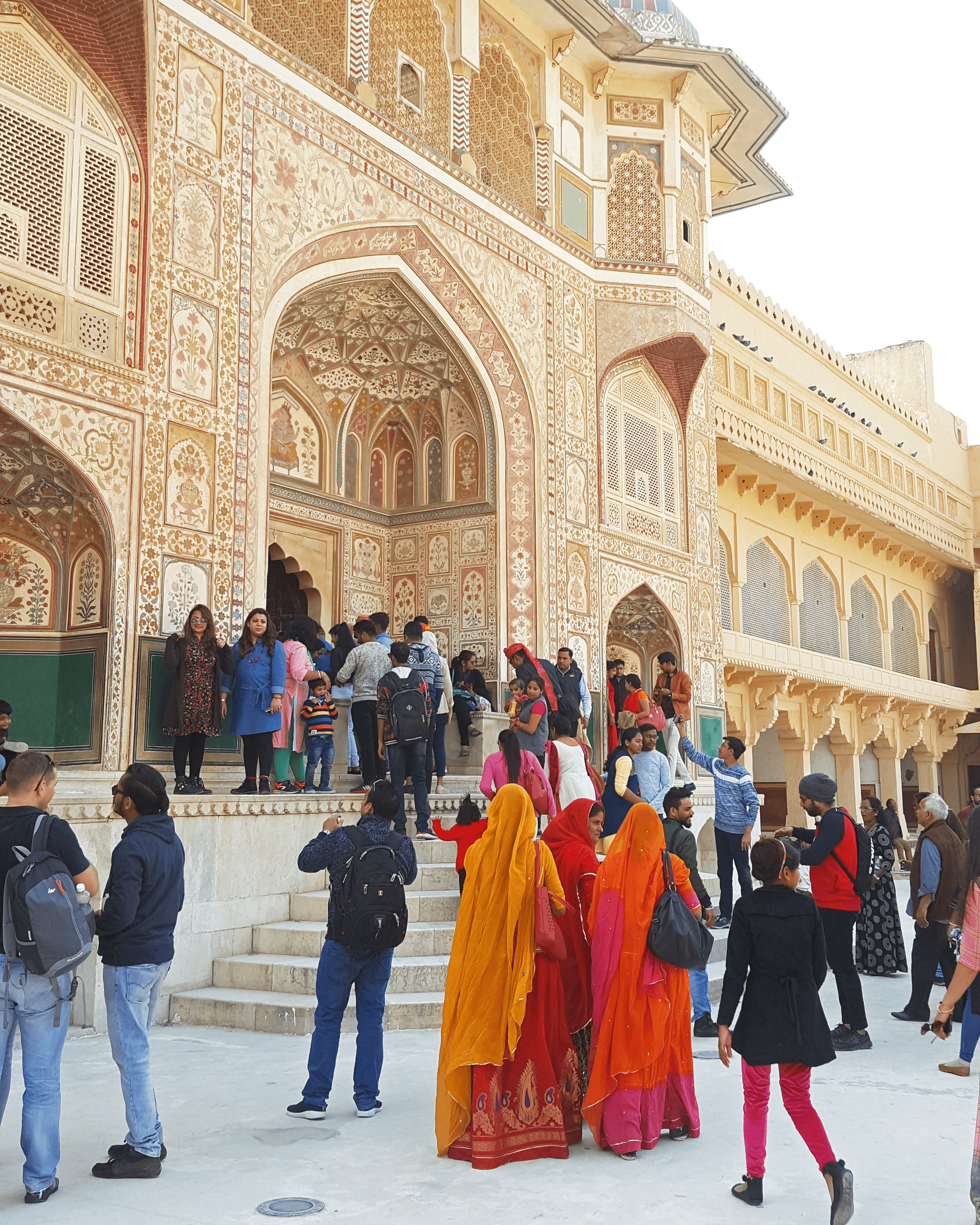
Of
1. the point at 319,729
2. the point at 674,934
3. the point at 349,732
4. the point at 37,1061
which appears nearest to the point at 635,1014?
the point at 674,934

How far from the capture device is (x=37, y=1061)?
3428 mm

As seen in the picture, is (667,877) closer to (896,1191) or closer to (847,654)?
(896,1191)

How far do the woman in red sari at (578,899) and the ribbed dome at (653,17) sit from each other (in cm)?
1208

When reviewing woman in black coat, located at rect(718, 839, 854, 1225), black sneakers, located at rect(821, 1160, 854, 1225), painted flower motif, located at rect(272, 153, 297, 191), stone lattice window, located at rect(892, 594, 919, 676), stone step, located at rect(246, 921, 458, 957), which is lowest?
black sneakers, located at rect(821, 1160, 854, 1225)

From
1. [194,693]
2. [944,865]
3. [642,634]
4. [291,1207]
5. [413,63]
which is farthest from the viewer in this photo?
[642,634]

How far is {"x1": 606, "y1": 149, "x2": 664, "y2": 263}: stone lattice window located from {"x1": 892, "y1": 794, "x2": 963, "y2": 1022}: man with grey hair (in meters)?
8.47

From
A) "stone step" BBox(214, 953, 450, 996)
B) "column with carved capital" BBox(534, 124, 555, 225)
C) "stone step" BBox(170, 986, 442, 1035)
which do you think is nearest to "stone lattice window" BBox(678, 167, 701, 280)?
"column with carved capital" BBox(534, 124, 555, 225)

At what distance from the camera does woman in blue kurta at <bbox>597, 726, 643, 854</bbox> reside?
6125mm

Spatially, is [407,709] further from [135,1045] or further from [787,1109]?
[787,1109]

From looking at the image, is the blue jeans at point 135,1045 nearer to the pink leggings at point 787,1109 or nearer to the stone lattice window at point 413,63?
the pink leggings at point 787,1109

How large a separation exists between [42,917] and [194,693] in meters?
4.22

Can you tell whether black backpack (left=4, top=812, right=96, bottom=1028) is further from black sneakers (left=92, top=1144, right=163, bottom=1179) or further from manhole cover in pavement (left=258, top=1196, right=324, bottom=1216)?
manhole cover in pavement (left=258, top=1196, right=324, bottom=1216)

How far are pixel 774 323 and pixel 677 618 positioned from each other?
7.05m

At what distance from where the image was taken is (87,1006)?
596 cm
